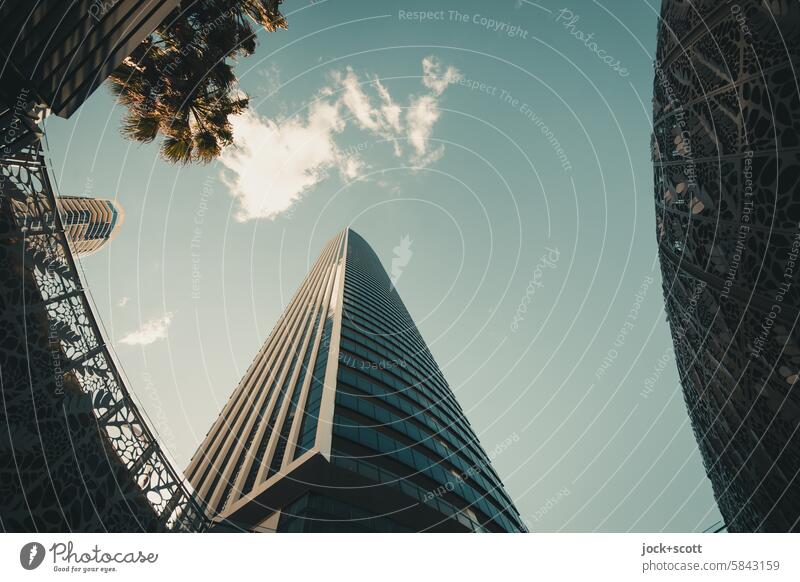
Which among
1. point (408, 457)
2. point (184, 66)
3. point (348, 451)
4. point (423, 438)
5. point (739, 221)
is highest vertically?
point (184, 66)

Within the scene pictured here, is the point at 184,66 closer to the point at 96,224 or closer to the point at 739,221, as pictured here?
the point at 739,221

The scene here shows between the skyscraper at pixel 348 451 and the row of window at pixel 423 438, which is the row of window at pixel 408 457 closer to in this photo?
the skyscraper at pixel 348 451

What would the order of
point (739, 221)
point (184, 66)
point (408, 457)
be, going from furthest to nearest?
point (408, 457)
point (184, 66)
point (739, 221)

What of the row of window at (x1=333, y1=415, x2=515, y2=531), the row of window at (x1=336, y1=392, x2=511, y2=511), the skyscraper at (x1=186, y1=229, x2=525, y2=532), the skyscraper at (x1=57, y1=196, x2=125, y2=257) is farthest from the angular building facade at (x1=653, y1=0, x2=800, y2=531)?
the skyscraper at (x1=57, y1=196, x2=125, y2=257)

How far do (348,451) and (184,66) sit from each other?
12375 mm

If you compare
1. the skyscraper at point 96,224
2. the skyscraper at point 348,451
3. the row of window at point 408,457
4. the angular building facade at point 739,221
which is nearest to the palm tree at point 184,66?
the angular building facade at point 739,221

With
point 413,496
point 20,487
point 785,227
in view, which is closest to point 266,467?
point 413,496

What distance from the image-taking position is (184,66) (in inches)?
276

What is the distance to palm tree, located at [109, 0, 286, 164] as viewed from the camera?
6.97 meters

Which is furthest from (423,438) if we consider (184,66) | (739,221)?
(184,66)

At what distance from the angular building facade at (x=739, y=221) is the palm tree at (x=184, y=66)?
8.99 meters

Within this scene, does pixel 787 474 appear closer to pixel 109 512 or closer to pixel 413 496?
pixel 413 496
